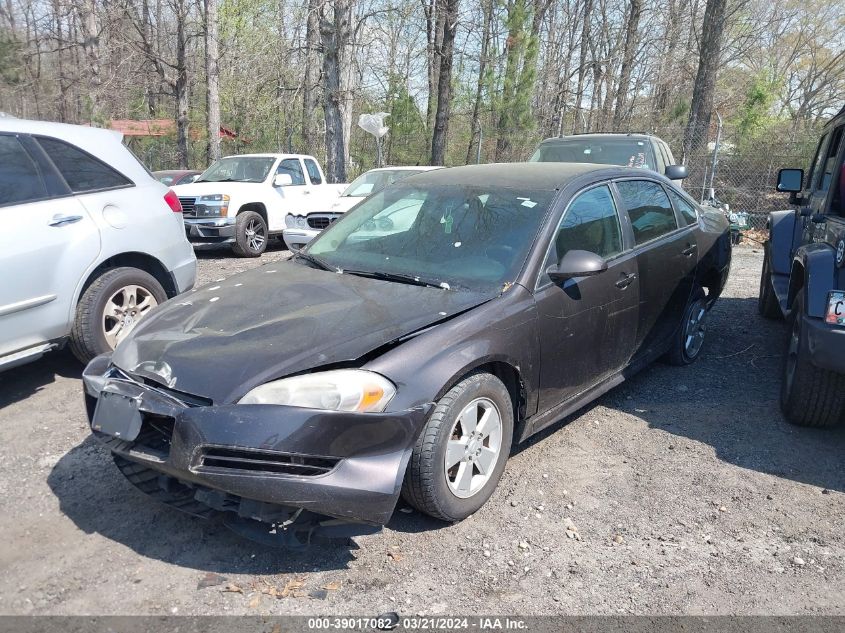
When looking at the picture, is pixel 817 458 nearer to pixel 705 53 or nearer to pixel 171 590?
pixel 171 590

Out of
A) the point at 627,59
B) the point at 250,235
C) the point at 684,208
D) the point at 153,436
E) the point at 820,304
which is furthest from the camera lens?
the point at 627,59

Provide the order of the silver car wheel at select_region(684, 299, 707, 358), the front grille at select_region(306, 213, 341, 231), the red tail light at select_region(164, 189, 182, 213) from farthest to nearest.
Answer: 1. the front grille at select_region(306, 213, 341, 231)
2. the red tail light at select_region(164, 189, 182, 213)
3. the silver car wheel at select_region(684, 299, 707, 358)

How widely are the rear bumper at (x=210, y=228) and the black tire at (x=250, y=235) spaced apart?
139mm

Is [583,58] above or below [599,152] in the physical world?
above

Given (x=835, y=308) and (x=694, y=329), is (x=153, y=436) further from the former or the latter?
(x=694, y=329)

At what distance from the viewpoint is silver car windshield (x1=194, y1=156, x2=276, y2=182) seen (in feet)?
37.8

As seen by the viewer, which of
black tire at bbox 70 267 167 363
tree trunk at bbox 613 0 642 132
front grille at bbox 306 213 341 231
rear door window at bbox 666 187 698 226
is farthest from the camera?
tree trunk at bbox 613 0 642 132

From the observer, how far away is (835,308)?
3537 millimetres

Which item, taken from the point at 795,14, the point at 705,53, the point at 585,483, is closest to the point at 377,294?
the point at 585,483

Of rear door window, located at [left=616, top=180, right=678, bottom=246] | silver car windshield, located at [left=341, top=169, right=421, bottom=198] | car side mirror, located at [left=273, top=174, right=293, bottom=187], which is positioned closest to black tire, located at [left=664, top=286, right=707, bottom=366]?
rear door window, located at [left=616, top=180, right=678, bottom=246]

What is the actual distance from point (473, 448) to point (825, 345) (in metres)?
2.06

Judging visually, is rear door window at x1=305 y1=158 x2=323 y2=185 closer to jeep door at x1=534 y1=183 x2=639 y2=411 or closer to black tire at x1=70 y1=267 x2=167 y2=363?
black tire at x1=70 y1=267 x2=167 y2=363

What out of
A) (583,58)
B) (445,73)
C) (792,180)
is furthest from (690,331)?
(583,58)

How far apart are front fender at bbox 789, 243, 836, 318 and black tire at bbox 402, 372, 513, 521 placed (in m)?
1.93
